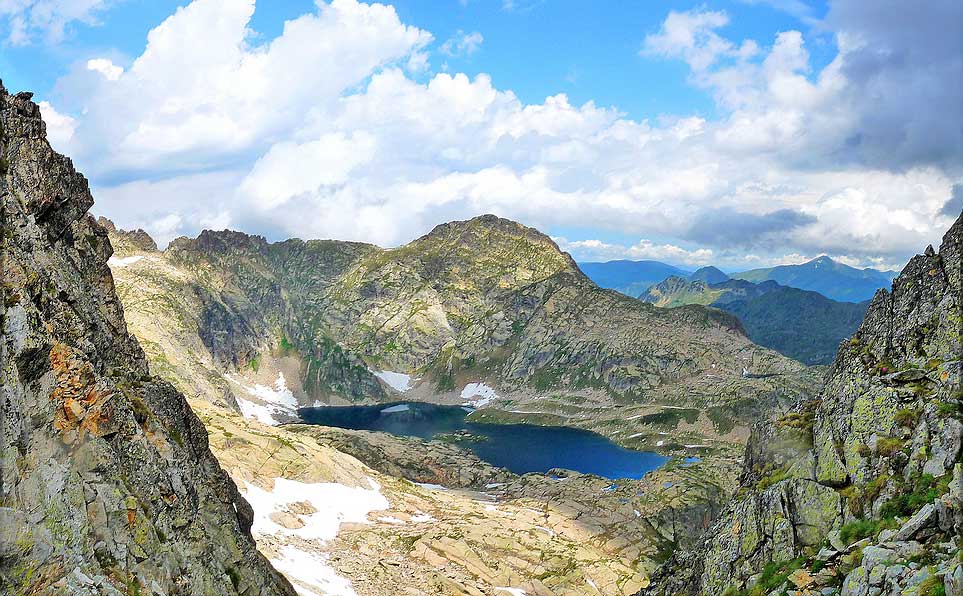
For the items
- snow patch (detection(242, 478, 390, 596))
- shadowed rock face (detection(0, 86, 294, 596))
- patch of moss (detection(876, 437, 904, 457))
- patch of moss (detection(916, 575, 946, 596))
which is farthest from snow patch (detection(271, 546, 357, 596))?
patch of moss (detection(916, 575, 946, 596))

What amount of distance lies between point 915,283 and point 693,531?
9078cm

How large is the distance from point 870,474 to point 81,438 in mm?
36203

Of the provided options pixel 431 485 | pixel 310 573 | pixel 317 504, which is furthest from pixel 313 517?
pixel 431 485

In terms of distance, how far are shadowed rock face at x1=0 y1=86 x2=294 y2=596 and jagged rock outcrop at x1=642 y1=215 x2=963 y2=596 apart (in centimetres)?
2813

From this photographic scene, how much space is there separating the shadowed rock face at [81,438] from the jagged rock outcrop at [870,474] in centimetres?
2813

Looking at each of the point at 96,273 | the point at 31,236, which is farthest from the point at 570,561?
the point at 31,236

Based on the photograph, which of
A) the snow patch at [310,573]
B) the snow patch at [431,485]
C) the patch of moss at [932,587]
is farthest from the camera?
the snow patch at [431,485]

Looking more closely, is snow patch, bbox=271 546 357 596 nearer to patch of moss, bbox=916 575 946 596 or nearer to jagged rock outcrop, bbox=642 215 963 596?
jagged rock outcrop, bbox=642 215 963 596

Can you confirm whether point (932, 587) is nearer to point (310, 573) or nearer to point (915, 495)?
point (915, 495)

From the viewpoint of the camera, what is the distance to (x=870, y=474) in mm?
24812

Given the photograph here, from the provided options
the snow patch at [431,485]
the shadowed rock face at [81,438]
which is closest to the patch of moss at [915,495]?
the shadowed rock face at [81,438]

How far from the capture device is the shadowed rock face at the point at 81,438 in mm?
23391

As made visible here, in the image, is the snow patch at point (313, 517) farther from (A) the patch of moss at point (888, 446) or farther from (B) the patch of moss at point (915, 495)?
(B) the patch of moss at point (915, 495)

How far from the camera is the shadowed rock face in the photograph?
76.7 ft
